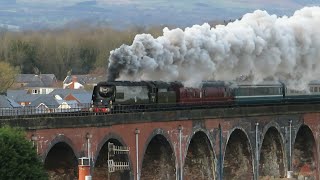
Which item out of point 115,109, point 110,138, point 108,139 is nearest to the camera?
point 108,139

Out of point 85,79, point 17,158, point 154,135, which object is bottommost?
point 17,158

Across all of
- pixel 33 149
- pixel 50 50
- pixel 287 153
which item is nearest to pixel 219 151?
pixel 287 153

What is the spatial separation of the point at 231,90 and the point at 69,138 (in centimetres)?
2147

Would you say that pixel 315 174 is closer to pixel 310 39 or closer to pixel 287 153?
pixel 287 153

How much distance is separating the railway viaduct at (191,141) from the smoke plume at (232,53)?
3.36 m

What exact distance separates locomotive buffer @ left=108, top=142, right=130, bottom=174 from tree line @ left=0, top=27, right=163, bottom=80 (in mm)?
50411

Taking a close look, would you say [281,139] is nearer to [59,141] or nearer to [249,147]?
[249,147]

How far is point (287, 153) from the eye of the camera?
7225cm

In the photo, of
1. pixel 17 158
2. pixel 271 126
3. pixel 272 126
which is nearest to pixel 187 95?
pixel 271 126

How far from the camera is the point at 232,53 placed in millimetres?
70312

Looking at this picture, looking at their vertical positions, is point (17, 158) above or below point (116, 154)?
below

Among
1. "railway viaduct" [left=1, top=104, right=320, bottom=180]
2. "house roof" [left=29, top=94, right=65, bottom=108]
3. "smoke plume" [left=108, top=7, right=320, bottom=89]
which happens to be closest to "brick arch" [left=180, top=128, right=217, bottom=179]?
"railway viaduct" [left=1, top=104, right=320, bottom=180]

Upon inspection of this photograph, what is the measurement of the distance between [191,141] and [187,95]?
9.88 ft

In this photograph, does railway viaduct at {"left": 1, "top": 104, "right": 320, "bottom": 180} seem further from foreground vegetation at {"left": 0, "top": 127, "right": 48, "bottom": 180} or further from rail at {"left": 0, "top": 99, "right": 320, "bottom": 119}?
foreground vegetation at {"left": 0, "top": 127, "right": 48, "bottom": 180}
